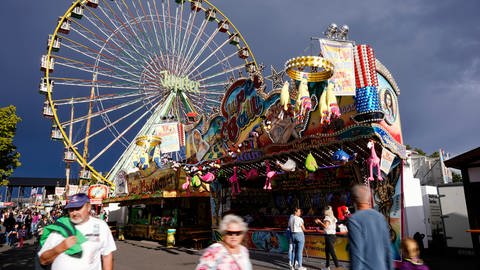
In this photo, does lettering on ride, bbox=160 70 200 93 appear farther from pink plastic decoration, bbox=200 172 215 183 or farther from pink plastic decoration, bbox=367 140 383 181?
pink plastic decoration, bbox=367 140 383 181

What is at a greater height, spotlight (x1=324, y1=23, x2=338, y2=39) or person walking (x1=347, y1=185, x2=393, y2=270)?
spotlight (x1=324, y1=23, x2=338, y2=39)

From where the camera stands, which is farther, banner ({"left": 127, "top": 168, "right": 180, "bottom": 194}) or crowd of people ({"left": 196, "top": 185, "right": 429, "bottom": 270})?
banner ({"left": 127, "top": 168, "right": 180, "bottom": 194})

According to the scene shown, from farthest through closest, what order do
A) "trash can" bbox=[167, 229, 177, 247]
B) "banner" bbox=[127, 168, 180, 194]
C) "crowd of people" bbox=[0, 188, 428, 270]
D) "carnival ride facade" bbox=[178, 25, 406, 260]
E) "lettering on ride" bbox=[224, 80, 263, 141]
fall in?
1. "banner" bbox=[127, 168, 180, 194]
2. "trash can" bbox=[167, 229, 177, 247]
3. "lettering on ride" bbox=[224, 80, 263, 141]
4. "carnival ride facade" bbox=[178, 25, 406, 260]
5. "crowd of people" bbox=[0, 188, 428, 270]

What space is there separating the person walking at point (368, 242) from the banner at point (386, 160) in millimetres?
5369

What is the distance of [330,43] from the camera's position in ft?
29.3

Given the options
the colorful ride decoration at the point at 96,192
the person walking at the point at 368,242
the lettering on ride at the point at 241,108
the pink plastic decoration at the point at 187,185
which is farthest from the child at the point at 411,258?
the colorful ride decoration at the point at 96,192

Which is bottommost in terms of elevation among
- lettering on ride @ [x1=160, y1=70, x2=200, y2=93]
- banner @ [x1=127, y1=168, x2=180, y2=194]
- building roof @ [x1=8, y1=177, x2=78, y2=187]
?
banner @ [x1=127, y1=168, x2=180, y2=194]

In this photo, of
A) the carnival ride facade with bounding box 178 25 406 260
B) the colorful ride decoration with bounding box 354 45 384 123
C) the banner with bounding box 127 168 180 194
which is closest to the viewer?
the colorful ride decoration with bounding box 354 45 384 123

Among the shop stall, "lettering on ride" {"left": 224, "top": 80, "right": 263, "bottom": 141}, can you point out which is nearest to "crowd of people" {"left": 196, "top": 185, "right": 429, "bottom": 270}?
"lettering on ride" {"left": 224, "top": 80, "right": 263, "bottom": 141}

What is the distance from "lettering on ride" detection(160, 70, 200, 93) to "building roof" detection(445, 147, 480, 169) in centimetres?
1842

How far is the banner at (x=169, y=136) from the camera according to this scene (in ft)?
51.0

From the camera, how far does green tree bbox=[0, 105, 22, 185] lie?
19.1m

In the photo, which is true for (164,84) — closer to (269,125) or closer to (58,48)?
(58,48)

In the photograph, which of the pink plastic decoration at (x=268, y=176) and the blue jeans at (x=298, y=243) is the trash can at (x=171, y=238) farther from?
the blue jeans at (x=298, y=243)
